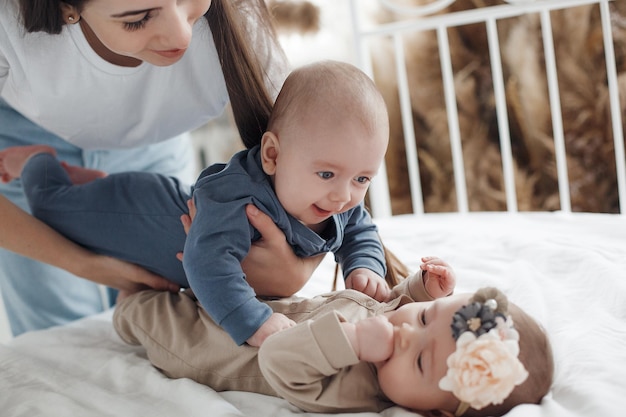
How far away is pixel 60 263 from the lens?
124cm

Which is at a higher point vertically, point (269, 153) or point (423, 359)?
point (269, 153)

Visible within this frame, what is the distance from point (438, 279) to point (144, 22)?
0.57 m

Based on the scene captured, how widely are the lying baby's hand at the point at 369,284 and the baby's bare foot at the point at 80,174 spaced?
614 mm

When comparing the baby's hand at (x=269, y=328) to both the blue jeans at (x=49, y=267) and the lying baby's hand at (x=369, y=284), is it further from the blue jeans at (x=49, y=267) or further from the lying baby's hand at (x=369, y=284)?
the blue jeans at (x=49, y=267)

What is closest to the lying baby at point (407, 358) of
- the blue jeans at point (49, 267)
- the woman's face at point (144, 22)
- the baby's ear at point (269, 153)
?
the baby's ear at point (269, 153)

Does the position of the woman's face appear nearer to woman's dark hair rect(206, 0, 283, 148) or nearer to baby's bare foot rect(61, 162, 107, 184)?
woman's dark hair rect(206, 0, 283, 148)

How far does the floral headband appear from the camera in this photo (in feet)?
2.33

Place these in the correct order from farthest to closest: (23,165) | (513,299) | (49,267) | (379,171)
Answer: (379,171), (49,267), (23,165), (513,299)

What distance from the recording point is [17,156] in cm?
136

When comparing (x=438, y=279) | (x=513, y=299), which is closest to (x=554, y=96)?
(x=513, y=299)

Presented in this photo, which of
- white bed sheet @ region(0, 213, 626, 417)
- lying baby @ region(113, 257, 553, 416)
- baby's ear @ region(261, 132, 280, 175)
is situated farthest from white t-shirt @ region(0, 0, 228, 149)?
lying baby @ region(113, 257, 553, 416)

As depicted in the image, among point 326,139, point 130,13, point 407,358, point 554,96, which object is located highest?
point 130,13

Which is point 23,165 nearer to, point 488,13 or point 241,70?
point 241,70

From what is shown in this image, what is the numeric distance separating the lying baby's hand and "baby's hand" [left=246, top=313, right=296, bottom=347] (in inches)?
6.9
